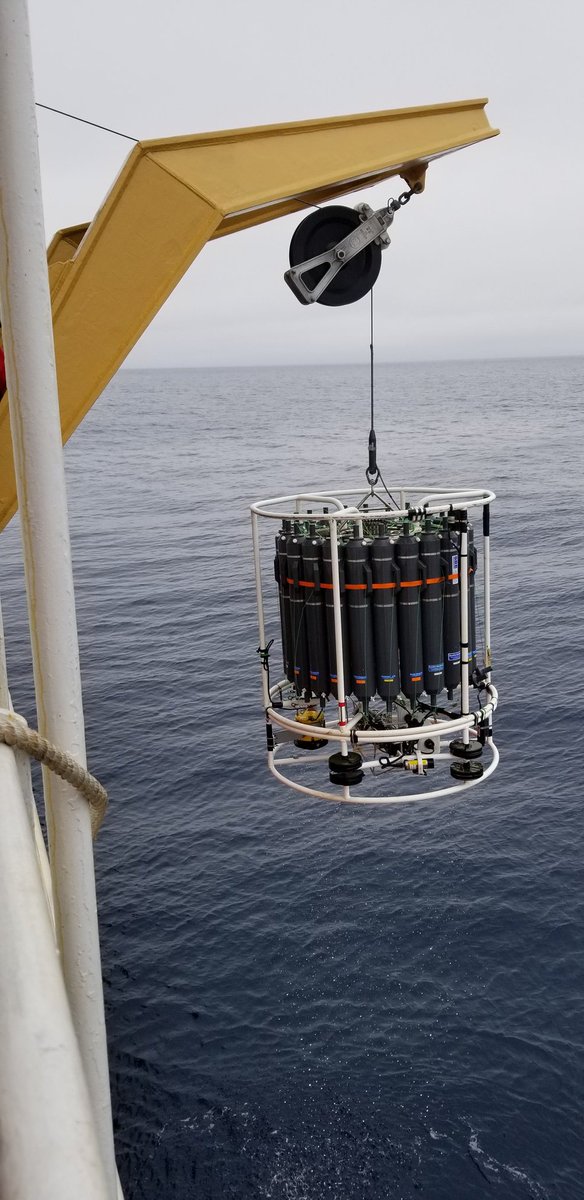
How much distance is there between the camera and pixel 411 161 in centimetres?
1163

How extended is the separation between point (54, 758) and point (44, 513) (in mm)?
963

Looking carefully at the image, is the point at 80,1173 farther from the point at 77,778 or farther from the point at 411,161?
the point at 411,161

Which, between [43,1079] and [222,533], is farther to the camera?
[222,533]

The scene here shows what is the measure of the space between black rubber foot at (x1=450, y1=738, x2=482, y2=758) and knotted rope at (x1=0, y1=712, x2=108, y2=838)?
9.61m

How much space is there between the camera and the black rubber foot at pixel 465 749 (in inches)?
521

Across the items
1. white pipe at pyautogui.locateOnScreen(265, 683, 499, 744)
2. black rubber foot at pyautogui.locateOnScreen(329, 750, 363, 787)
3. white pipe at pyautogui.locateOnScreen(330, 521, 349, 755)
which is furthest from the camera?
black rubber foot at pyautogui.locateOnScreen(329, 750, 363, 787)

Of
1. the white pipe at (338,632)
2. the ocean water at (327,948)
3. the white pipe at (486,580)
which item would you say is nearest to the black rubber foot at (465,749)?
the white pipe at (486,580)

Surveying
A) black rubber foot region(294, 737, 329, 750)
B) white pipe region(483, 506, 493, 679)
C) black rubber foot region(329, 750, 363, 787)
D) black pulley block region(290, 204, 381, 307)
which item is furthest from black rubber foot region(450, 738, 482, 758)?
black pulley block region(290, 204, 381, 307)

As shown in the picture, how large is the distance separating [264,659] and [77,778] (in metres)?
10.2

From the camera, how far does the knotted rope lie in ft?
9.05

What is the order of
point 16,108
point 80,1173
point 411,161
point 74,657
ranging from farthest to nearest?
1. point 411,161
2. point 74,657
3. point 16,108
4. point 80,1173

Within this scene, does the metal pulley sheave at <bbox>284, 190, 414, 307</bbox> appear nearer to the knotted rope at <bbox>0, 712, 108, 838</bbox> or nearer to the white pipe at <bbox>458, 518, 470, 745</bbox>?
the white pipe at <bbox>458, 518, 470, 745</bbox>

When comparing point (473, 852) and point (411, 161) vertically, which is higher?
point (411, 161)

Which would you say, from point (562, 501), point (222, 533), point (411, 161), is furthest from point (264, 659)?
point (562, 501)
